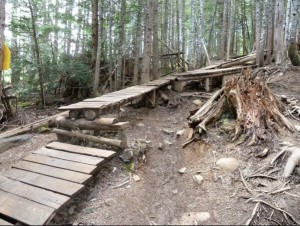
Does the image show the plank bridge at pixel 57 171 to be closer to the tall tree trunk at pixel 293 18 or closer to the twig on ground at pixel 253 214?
the twig on ground at pixel 253 214

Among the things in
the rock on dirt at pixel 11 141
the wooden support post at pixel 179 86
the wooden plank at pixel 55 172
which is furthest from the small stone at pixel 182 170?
the wooden support post at pixel 179 86

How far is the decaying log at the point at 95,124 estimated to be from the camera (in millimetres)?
5109

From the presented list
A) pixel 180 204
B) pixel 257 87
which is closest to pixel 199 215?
pixel 180 204

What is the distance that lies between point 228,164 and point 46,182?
9.60 ft

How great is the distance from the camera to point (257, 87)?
19.2ft

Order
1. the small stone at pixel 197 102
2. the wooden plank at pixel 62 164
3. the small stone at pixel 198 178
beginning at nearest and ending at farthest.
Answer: the wooden plank at pixel 62 164 → the small stone at pixel 198 178 → the small stone at pixel 197 102

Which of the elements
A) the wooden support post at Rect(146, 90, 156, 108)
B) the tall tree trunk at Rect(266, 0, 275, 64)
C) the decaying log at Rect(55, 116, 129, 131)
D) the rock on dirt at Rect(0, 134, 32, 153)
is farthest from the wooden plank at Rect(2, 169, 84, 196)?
the tall tree trunk at Rect(266, 0, 275, 64)

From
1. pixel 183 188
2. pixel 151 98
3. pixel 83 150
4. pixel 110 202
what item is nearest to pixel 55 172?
pixel 83 150

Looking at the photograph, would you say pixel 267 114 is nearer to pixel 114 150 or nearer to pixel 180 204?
pixel 180 204

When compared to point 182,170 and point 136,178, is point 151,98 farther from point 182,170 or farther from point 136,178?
point 136,178

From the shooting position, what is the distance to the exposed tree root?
5106mm

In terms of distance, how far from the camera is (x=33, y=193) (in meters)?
3.83

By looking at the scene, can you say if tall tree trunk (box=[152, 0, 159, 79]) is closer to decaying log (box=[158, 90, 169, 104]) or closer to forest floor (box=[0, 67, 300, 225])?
decaying log (box=[158, 90, 169, 104])

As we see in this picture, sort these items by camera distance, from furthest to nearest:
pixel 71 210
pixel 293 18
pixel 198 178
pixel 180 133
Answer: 1. pixel 293 18
2. pixel 180 133
3. pixel 198 178
4. pixel 71 210
